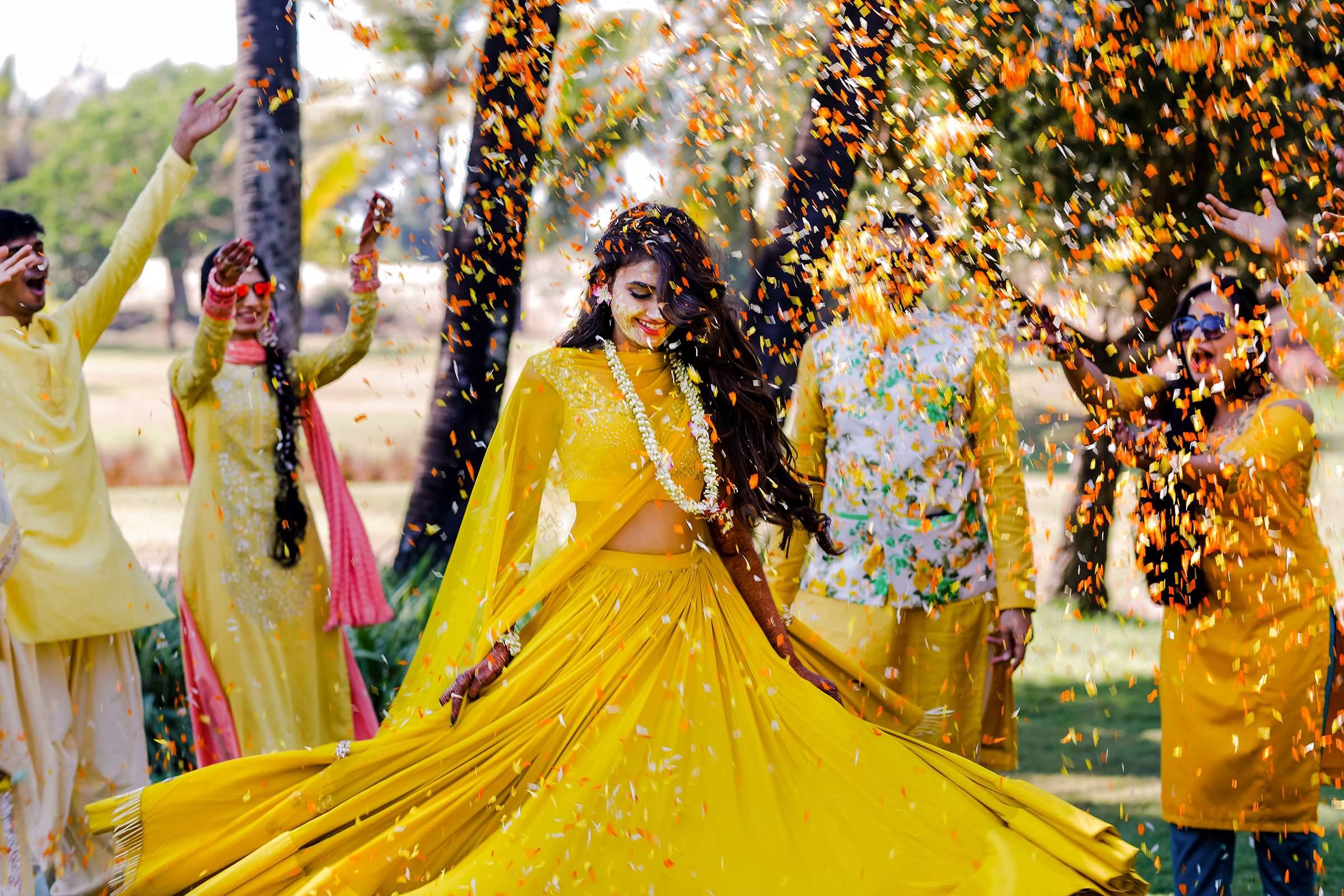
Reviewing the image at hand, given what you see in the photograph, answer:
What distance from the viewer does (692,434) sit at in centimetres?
397

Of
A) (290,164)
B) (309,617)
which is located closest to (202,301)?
(309,617)

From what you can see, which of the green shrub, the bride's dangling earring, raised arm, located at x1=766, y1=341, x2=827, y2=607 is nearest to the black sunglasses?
raised arm, located at x1=766, y1=341, x2=827, y2=607

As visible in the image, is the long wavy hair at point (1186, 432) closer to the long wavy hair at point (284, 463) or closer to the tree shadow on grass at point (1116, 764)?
the tree shadow on grass at point (1116, 764)

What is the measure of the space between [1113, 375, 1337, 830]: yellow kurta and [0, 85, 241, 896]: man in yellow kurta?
145 inches

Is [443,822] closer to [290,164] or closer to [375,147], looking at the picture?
[290,164]

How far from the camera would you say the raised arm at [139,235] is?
204 inches

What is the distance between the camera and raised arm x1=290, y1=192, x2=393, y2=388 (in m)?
5.77

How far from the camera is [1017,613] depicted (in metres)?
4.59

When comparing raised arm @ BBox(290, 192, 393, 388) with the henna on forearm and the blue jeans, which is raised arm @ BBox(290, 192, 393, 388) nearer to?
the henna on forearm

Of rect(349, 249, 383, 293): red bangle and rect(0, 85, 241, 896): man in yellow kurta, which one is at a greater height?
rect(349, 249, 383, 293): red bangle

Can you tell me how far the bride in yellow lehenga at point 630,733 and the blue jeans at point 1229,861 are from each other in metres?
0.94

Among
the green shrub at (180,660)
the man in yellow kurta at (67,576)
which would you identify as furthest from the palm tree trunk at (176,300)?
the man in yellow kurta at (67,576)

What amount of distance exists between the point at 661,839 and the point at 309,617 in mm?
2924

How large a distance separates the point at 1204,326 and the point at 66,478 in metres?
3.97
